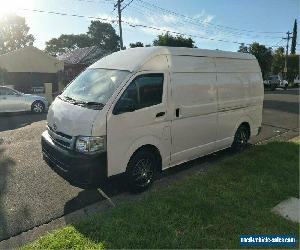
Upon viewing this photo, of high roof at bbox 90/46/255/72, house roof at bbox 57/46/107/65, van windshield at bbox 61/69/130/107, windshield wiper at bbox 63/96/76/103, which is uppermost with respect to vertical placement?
house roof at bbox 57/46/107/65

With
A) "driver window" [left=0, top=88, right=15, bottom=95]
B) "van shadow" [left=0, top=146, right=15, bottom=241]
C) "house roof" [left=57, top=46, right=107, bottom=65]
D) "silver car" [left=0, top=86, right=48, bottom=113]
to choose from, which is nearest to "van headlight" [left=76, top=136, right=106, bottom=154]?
"van shadow" [left=0, top=146, right=15, bottom=241]

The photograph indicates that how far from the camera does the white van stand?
190 inches

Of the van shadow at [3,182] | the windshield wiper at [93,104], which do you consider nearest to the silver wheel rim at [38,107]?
the van shadow at [3,182]

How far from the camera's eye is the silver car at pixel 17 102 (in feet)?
46.8

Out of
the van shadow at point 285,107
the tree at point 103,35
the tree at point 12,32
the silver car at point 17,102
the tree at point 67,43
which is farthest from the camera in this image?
the tree at point 67,43

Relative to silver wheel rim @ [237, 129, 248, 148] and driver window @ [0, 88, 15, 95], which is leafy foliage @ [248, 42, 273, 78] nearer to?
driver window @ [0, 88, 15, 95]

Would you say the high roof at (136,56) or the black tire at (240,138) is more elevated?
the high roof at (136,56)

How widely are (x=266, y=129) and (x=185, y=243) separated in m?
8.27

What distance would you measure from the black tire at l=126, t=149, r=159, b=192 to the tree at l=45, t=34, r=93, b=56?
75.9 metres

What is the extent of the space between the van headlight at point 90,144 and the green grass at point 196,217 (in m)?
0.96

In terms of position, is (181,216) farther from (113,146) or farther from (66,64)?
(66,64)

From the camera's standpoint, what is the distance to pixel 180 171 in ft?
22.3

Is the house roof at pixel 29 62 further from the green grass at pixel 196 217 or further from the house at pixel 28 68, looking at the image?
the green grass at pixel 196 217

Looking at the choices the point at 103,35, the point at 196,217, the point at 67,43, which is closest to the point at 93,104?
the point at 196,217
